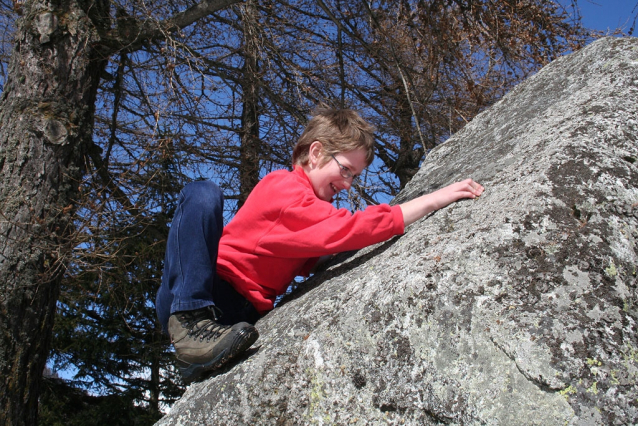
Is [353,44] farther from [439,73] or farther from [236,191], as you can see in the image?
[236,191]

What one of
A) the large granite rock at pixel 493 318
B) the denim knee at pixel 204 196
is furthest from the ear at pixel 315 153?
the large granite rock at pixel 493 318

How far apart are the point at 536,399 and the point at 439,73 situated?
16.3ft

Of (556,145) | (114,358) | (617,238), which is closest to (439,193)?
(556,145)

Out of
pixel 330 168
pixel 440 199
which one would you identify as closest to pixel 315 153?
pixel 330 168

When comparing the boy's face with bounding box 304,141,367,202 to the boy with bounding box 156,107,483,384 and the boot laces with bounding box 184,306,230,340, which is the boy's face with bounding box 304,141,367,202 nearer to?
the boy with bounding box 156,107,483,384

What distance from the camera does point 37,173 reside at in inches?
150

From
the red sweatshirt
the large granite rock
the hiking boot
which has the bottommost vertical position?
the large granite rock

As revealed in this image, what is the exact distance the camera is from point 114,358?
213 inches

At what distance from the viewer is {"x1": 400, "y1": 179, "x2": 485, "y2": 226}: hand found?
1900 millimetres

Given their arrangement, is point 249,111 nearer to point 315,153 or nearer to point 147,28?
point 147,28

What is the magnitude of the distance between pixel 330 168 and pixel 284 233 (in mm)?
450

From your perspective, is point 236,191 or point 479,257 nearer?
point 479,257

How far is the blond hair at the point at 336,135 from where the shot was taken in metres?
2.35

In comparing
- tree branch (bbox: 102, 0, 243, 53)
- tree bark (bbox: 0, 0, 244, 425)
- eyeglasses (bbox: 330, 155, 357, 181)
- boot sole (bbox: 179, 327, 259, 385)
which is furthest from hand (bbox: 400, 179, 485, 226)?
tree branch (bbox: 102, 0, 243, 53)
